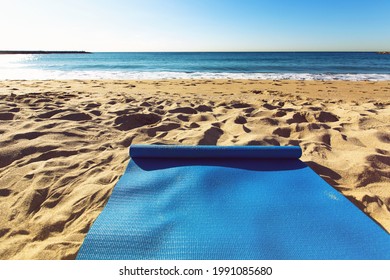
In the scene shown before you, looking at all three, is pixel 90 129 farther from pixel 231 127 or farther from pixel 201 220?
pixel 201 220

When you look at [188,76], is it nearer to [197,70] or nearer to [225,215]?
[197,70]

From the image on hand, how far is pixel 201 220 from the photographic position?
1523 mm

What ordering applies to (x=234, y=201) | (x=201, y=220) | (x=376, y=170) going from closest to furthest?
(x=201, y=220) < (x=234, y=201) < (x=376, y=170)

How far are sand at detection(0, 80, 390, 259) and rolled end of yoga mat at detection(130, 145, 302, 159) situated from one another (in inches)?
9.0

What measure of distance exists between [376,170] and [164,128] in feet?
7.57

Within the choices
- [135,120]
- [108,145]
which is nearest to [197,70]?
[135,120]

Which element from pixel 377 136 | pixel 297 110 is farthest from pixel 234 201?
pixel 297 110

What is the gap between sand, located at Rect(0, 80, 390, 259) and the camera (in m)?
1.69

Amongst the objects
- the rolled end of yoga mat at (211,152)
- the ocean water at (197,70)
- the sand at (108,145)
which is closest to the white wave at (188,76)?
the ocean water at (197,70)

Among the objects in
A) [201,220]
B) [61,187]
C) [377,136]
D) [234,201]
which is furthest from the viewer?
[377,136]

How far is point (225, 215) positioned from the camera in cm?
157

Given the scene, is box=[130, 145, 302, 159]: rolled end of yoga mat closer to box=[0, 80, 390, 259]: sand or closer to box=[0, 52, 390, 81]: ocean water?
box=[0, 80, 390, 259]: sand

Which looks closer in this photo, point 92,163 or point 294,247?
point 294,247

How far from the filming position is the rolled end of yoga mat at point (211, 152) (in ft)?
7.34
